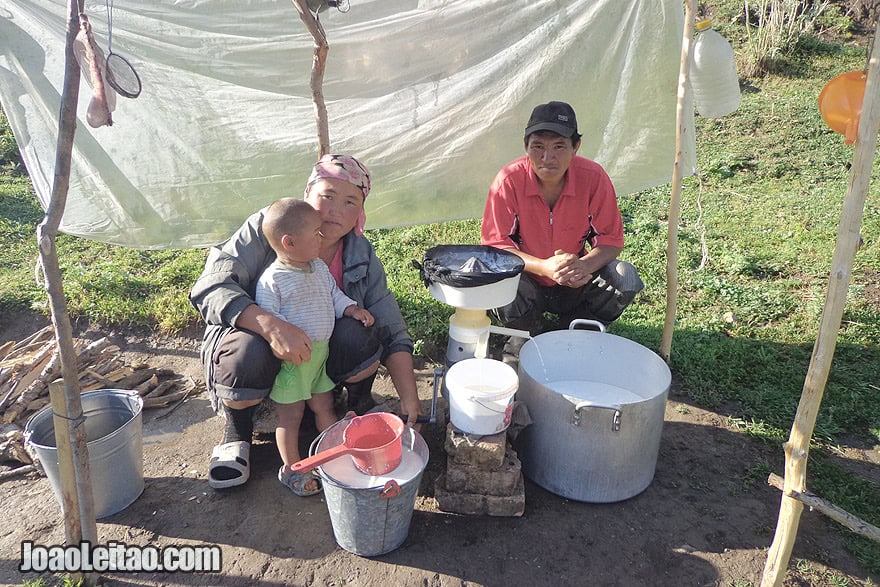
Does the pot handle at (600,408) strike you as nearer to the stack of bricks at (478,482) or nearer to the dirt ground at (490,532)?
the stack of bricks at (478,482)

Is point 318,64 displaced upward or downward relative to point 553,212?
upward

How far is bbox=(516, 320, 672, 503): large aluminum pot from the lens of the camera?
2281mm

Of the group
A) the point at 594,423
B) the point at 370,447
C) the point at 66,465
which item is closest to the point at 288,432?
the point at 370,447

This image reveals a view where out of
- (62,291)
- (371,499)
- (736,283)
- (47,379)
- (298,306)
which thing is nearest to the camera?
(62,291)

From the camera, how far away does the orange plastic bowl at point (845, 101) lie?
1818 mm

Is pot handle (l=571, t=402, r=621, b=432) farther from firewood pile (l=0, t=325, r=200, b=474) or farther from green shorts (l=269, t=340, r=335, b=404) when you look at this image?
firewood pile (l=0, t=325, r=200, b=474)

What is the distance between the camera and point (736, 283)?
4.10 m

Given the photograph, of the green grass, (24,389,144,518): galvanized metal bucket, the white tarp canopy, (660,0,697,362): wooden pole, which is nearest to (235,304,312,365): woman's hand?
(24,389,144,518): galvanized metal bucket

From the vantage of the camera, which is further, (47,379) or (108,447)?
(47,379)

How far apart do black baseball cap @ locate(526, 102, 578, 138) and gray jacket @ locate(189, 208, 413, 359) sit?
0.97 metres

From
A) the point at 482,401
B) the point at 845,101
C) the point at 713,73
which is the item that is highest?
the point at 713,73

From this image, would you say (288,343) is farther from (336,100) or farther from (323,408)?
(336,100)

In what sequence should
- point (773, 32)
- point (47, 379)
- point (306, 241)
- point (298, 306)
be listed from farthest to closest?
point (773, 32) → point (47, 379) → point (298, 306) → point (306, 241)

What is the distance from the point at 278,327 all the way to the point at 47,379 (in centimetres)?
152
